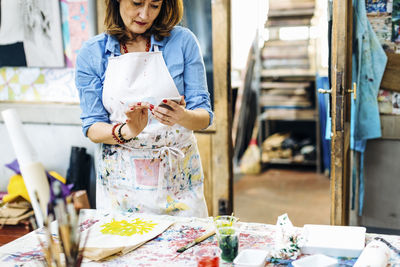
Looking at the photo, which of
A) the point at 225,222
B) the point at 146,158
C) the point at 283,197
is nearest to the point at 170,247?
the point at 225,222

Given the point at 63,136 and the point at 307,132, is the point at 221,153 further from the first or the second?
the point at 307,132

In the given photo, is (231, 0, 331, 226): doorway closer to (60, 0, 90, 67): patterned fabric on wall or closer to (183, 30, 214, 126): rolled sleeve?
(60, 0, 90, 67): patterned fabric on wall

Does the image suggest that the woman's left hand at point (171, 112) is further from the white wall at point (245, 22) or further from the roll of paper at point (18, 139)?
the white wall at point (245, 22)

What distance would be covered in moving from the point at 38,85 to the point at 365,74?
2510 millimetres

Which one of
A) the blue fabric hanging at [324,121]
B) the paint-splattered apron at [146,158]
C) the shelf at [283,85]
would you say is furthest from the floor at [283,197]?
the paint-splattered apron at [146,158]

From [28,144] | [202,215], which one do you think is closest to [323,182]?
[202,215]

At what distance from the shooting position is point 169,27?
212cm

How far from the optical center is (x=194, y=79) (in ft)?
6.82

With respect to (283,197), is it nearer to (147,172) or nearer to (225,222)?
(147,172)

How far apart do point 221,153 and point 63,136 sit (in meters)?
1.26

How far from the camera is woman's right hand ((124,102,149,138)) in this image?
1.83m

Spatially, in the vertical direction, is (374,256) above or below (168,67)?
below

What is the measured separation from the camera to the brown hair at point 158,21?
2111mm

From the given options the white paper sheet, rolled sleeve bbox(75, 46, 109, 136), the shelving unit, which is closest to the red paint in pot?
rolled sleeve bbox(75, 46, 109, 136)
